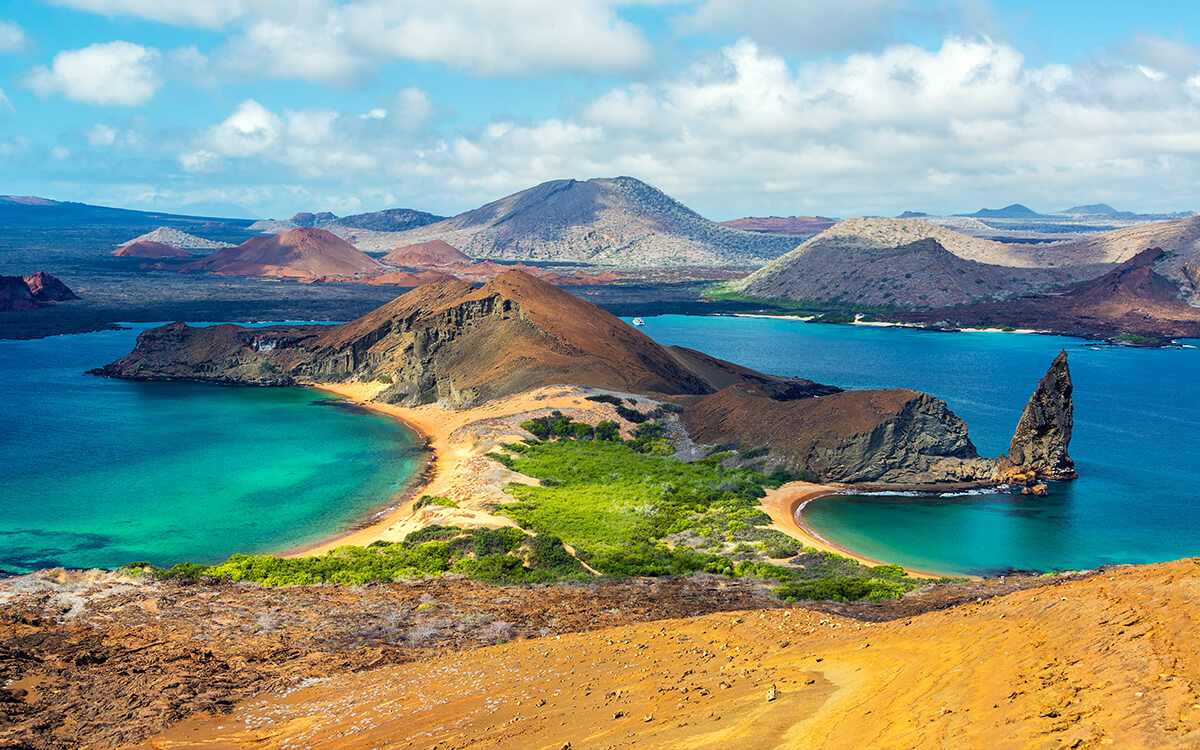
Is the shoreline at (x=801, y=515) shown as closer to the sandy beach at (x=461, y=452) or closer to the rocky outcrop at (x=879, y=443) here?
the rocky outcrop at (x=879, y=443)

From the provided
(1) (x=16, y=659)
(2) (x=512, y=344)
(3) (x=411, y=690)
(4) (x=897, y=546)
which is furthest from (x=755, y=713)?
(2) (x=512, y=344)

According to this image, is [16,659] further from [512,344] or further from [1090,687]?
[512,344]

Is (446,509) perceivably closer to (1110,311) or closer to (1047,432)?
(1047,432)

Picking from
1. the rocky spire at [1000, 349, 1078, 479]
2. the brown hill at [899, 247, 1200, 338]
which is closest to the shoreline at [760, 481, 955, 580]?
the rocky spire at [1000, 349, 1078, 479]

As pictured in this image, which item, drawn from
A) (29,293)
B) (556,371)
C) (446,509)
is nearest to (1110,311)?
(556,371)

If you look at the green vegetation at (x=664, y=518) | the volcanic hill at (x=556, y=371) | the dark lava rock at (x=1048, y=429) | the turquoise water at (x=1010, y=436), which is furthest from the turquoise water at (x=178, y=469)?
the dark lava rock at (x=1048, y=429)

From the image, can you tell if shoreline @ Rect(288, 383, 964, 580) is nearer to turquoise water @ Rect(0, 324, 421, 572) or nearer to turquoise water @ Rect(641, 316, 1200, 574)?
A: turquoise water @ Rect(0, 324, 421, 572)
